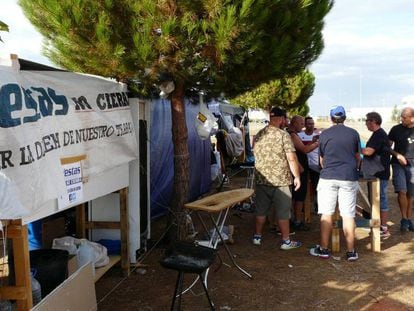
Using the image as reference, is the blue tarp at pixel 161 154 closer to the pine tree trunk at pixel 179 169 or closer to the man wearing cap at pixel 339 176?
the pine tree trunk at pixel 179 169

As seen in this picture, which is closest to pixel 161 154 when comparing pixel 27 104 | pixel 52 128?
pixel 52 128

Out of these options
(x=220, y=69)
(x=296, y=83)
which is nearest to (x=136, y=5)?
(x=220, y=69)

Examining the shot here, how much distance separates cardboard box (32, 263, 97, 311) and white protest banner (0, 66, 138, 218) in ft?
1.96

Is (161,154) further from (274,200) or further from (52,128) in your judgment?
(52,128)

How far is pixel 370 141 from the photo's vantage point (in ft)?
19.9

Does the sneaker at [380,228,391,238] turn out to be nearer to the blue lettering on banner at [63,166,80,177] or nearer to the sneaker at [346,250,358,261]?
the sneaker at [346,250,358,261]

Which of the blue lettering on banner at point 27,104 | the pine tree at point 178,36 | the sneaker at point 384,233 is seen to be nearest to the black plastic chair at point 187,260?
the blue lettering on banner at point 27,104

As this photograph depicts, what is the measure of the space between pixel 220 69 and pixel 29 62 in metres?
2.10

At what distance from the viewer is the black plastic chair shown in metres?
3.44

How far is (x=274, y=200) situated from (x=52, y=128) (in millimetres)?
3458

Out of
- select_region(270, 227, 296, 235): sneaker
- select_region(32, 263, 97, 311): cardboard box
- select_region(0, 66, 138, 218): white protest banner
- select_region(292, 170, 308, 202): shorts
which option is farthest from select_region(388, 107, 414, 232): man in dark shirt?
select_region(32, 263, 97, 311): cardboard box

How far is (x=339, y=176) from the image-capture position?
5289mm

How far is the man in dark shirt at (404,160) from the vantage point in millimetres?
6406

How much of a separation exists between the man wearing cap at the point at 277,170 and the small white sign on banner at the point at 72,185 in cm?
286
